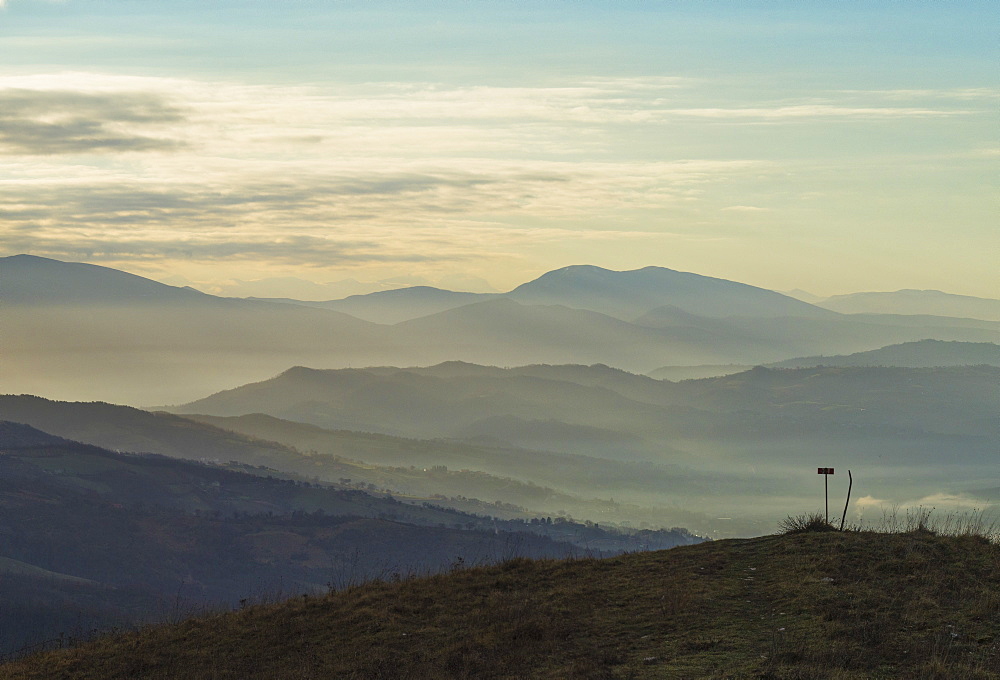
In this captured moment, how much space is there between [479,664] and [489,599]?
11.1ft

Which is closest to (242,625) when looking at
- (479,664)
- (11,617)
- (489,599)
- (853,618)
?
(489,599)

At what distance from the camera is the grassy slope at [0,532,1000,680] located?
13055mm

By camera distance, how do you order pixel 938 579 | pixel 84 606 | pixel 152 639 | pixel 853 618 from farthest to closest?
pixel 84 606 → pixel 152 639 → pixel 938 579 → pixel 853 618

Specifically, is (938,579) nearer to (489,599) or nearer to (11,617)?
(489,599)

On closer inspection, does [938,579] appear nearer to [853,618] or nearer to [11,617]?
[853,618]

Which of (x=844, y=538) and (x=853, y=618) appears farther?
(x=844, y=538)

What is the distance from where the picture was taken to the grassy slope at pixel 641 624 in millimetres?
13055

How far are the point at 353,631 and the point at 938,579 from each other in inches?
445

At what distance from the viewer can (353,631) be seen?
17109 millimetres

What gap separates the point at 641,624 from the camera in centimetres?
1544

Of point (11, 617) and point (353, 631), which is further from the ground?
point (353, 631)

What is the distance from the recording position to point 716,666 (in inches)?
505

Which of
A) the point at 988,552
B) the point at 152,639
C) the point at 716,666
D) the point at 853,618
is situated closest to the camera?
the point at 716,666

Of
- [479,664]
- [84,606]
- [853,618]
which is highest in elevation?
[853,618]
